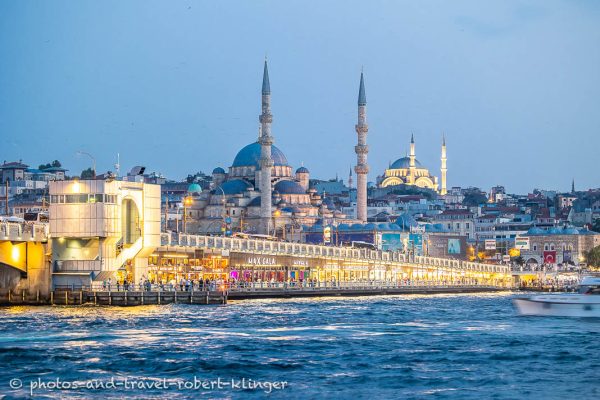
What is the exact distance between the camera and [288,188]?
473ft

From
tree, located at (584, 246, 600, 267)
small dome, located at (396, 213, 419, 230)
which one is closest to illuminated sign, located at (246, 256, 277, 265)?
tree, located at (584, 246, 600, 267)

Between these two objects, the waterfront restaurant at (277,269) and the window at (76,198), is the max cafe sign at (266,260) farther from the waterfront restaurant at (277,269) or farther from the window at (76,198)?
the window at (76,198)

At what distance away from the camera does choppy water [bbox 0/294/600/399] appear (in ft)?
105

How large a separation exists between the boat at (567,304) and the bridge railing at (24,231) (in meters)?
21.6

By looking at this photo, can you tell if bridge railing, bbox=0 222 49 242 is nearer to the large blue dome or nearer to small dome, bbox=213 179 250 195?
small dome, bbox=213 179 250 195

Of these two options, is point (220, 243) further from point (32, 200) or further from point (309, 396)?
point (32, 200)

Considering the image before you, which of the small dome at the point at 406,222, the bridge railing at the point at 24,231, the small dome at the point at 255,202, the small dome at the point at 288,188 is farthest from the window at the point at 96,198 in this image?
the small dome at the point at 406,222

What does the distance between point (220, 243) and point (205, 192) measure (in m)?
74.0

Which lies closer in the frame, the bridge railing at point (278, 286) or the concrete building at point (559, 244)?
the bridge railing at point (278, 286)

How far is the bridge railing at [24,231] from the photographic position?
55.8m

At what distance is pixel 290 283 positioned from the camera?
7600 centimetres

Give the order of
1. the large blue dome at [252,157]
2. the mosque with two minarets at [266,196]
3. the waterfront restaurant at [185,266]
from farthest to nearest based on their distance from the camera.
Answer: the large blue dome at [252,157] → the mosque with two minarets at [266,196] → the waterfront restaurant at [185,266]

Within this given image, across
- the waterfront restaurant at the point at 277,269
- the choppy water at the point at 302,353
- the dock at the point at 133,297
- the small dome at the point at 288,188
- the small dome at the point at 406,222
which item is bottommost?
the choppy water at the point at 302,353

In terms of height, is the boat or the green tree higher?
the green tree
